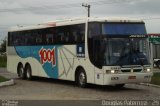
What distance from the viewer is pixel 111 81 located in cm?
2106

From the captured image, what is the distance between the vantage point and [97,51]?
21.7m

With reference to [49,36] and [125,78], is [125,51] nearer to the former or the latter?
[125,78]

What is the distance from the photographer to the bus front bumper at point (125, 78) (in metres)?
21.0

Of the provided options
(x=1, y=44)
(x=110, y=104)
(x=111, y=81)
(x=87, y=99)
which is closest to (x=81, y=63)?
(x=111, y=81)

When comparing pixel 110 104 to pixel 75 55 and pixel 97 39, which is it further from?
pixel 75 55

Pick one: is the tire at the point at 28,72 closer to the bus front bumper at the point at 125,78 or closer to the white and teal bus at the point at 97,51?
the white and teal bus at the point at 97,51

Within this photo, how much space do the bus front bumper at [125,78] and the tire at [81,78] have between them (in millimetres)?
1996

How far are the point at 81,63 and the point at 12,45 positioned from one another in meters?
9.87

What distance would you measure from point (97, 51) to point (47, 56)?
5833 mm

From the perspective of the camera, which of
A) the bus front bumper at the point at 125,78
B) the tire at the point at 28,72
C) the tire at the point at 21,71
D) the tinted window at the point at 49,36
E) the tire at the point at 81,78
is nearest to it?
the bus front bumper at the point at 125,78

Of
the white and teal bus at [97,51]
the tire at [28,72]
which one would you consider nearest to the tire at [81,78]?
the white and teal bus at [97,51]

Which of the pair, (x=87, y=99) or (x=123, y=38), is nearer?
(x=87, y=99)

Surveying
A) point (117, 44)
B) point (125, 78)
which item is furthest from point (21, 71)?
point (125, 78)

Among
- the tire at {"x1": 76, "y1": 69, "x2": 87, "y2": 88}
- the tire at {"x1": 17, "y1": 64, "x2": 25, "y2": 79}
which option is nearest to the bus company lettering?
the tire at {"x1": 76, "y1": 69, "x2": 87, "y2": 88}
